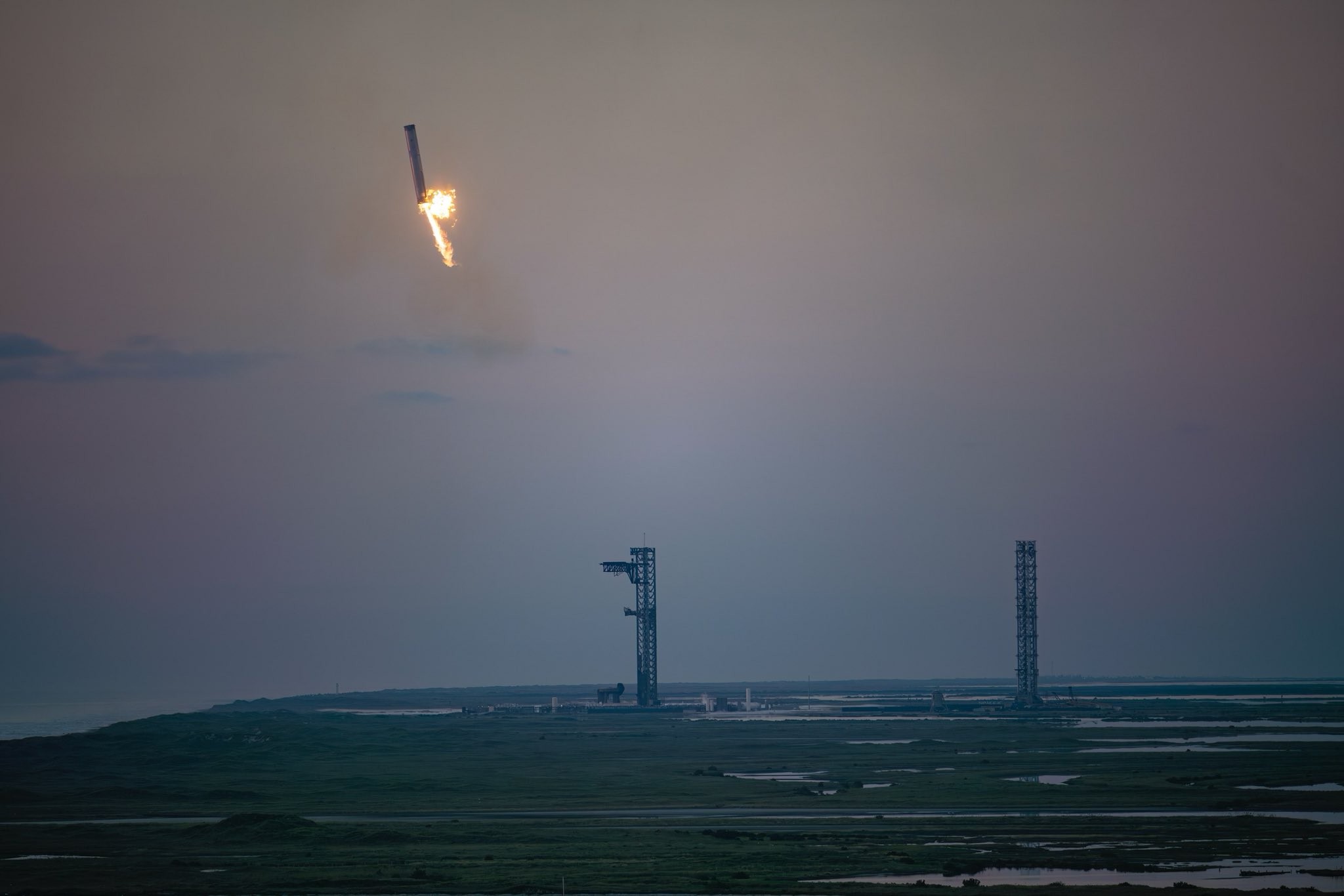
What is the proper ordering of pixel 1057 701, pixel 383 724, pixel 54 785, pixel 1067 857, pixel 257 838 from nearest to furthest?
1. pixel 1067 857
2. pixel 257 838
3. pixel 54 785
4. pixel 383 724
5. pixel 1057 701

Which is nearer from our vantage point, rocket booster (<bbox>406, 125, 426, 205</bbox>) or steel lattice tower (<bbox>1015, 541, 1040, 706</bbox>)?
rocket booster (<bbox>406, 125, 426, 205</bbox>)

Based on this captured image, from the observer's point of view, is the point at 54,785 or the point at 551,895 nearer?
the point at 551,895

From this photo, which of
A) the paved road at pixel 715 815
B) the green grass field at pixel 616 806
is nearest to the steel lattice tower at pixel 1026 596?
the green grass field at pixel 616 806

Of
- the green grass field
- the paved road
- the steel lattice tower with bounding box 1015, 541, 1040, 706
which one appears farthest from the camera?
the steel lattice tower with bounding box 1015, 541, 1040, 706

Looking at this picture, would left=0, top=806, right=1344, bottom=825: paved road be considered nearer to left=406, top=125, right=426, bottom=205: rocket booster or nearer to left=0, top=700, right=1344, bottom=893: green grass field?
left=0, top=700, right=1344, bottom=893: green grass field

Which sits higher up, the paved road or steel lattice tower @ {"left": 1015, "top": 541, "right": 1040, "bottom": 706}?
steel lattice tower @ {"left": 1015, "top": 541, "right": 1040, "bottom": 706}

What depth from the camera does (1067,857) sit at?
47.5 meters

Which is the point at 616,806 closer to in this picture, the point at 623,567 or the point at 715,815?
the point at 715,815

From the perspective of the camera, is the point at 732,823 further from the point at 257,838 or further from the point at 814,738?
the point at 814,738

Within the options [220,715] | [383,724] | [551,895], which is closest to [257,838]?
[551,895]

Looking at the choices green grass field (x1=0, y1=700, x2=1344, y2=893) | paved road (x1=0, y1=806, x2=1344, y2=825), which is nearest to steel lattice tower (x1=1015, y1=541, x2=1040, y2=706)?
green grass field (x1=0, y1=700, x2=1344, y2=893)

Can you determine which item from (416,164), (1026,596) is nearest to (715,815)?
(416,164)

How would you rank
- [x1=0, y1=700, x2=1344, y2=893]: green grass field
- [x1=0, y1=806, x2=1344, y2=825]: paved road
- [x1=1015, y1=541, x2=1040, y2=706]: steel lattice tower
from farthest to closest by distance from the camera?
[x1=1015, y1=541, x2=1040, y2=706]: steel lattice tower
[x1=0, y1=806, x2=1344, y2=825]: paved road
[x1=0, y1=700, x2=1344, y2=893]: green grass field

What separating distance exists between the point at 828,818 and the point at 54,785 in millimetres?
47570
